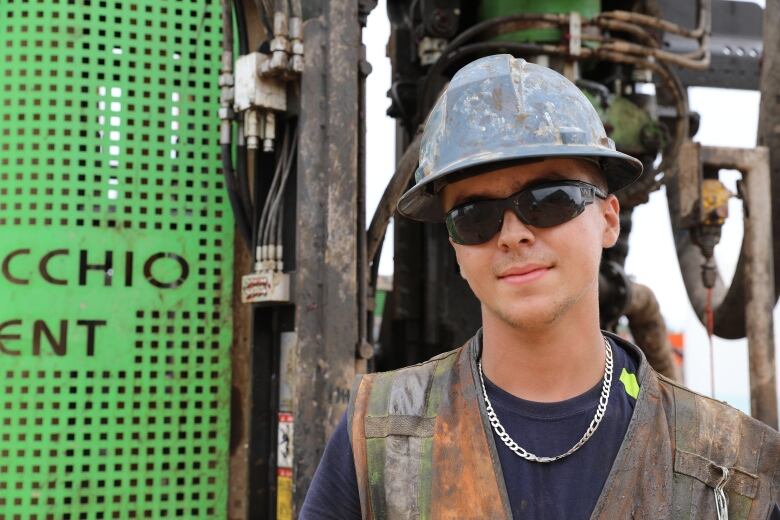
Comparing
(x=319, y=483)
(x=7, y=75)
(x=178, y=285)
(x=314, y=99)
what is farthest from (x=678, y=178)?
(x=319, y=483)

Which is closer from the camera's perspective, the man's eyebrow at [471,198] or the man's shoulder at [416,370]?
the man's eyebrow at [471,198]

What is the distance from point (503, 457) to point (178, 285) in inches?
101

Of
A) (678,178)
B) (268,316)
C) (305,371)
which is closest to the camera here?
(305,371)

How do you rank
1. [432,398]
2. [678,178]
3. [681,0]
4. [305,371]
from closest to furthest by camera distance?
[432,398]
[305,371]
[678,178]
[681,0]

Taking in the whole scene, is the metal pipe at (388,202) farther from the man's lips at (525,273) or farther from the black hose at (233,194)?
the man's lips at (525,273)

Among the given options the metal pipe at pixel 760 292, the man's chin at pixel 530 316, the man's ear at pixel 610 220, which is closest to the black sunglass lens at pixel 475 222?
the man's chin at pixel 530 316

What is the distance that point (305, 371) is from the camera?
3.62 meters

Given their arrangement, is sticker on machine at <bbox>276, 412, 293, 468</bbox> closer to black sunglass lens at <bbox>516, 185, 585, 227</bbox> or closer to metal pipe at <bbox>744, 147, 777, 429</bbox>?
black sunglass lens at <bbox>516, 185, 585, 227</bbox>

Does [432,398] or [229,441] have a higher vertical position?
[432,398]

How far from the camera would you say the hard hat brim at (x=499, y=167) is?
166cm

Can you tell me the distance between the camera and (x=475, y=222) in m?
1.70

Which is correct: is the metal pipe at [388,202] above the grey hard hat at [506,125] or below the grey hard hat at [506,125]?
above

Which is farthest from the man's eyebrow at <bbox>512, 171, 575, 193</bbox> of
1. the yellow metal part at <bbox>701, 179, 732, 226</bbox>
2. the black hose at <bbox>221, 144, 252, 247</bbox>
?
the yellow metal part at <bbox>701, 179, 732, 226</bbox>

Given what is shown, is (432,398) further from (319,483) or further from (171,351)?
(171,351)
